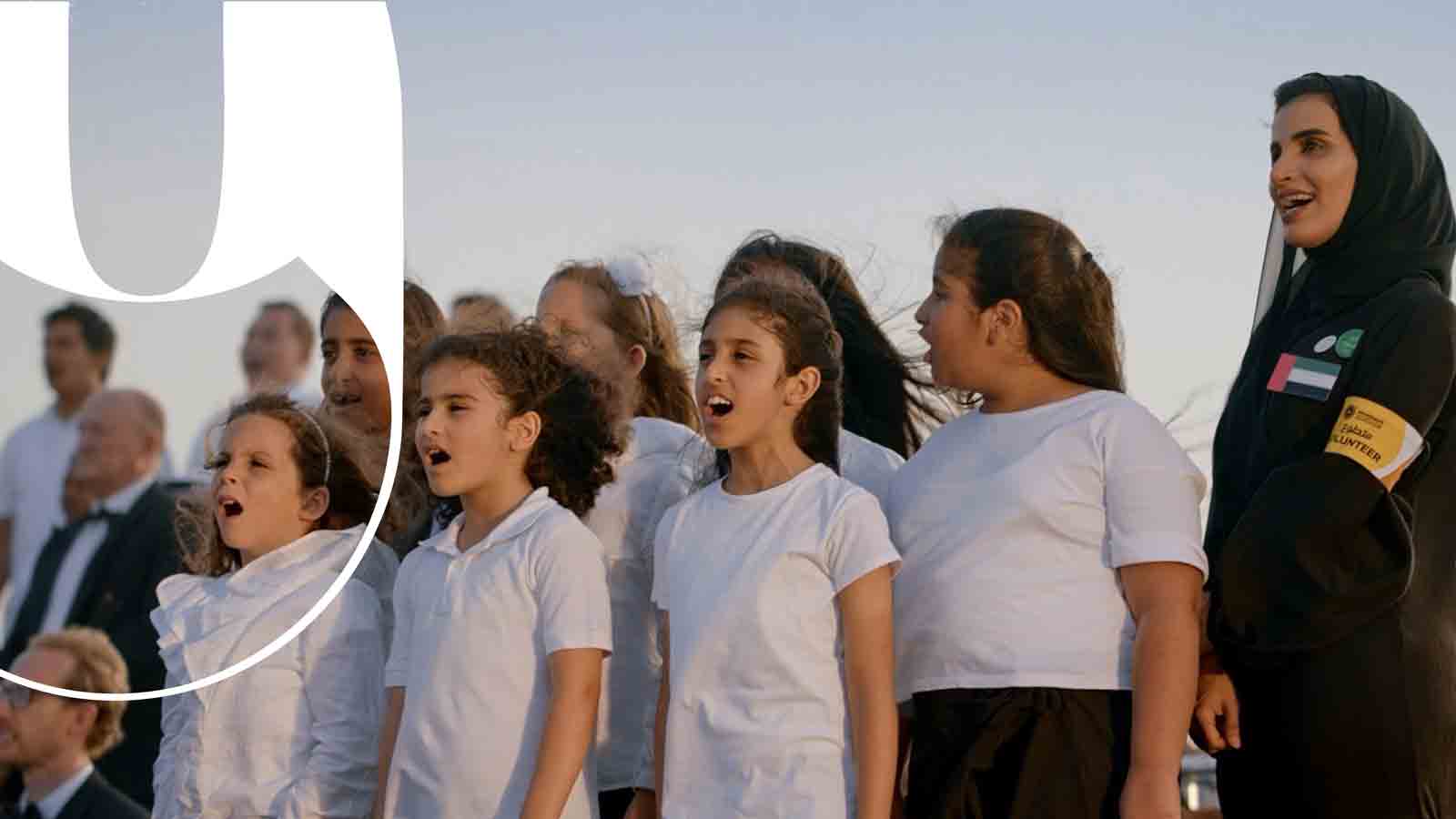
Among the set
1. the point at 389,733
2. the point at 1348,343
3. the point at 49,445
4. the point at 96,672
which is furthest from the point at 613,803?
the point at 96,672

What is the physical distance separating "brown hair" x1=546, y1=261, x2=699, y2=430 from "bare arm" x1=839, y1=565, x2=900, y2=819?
1304mm

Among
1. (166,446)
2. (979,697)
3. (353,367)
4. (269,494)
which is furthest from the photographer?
(166,446)

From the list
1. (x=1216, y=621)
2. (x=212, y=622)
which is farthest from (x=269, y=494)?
(x=1216, y=621)

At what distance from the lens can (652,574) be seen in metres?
3.87

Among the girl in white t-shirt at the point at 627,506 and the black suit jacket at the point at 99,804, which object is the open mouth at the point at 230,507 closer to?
the girl in white t-shirt at the point at 627,506

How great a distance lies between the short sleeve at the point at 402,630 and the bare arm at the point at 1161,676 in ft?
4.60

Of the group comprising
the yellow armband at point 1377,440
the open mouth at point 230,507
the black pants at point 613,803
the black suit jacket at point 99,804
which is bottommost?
the black suit jacket at point 99,804

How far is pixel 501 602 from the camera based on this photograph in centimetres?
357

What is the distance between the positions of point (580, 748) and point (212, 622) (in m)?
1.04

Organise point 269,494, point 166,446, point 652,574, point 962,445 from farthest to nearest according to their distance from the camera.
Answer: point 166,446, point 269,494, point 652,574, point 962,445

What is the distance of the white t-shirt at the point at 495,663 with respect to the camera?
349cm

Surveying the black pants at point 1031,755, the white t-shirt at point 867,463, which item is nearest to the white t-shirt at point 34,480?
the white t-shirt at point 867,463

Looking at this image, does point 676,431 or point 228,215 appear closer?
point 676,431

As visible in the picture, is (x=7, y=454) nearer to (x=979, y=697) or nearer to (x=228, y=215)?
(x=228, y=215)
